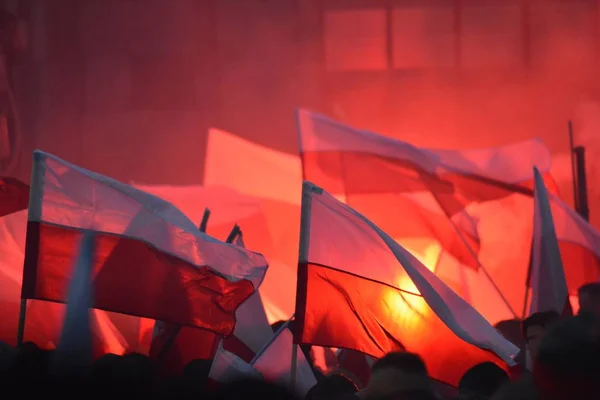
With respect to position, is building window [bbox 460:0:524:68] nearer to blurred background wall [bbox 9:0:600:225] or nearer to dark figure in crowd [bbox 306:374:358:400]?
blurred background wall [bbox 9:0:600:225]

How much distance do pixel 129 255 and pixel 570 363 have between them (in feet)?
10.1

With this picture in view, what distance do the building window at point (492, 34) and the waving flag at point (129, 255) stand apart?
658 centimetres

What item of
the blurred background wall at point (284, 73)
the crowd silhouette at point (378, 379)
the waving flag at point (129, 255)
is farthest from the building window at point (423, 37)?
the crowd silhouette at point (378, 379)

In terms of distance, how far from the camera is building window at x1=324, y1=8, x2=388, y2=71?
1065cm

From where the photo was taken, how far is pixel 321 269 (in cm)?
443

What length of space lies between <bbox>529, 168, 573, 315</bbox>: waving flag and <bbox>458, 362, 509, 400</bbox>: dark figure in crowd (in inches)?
62.9

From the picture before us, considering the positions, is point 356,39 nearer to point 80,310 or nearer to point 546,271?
point 546,271

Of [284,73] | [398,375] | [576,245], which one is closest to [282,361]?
[398,375]

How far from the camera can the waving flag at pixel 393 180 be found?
640 centimetres

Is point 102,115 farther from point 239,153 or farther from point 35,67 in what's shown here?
point 239,153

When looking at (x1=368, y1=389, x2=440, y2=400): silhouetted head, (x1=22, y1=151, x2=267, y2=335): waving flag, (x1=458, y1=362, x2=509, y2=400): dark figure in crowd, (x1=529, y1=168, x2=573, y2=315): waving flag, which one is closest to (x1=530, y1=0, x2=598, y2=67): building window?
(x1=529, y1=168, x2=573, y2=315): waving flag

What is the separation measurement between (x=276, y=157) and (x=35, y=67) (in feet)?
10.8

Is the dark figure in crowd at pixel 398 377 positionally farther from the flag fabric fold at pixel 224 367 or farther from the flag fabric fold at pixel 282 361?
the flag fabric fold at pixel 282 361

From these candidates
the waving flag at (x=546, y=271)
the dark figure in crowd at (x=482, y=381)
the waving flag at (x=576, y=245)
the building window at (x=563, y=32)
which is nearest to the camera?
the dark figure in crowd at (x=482, y=381)
